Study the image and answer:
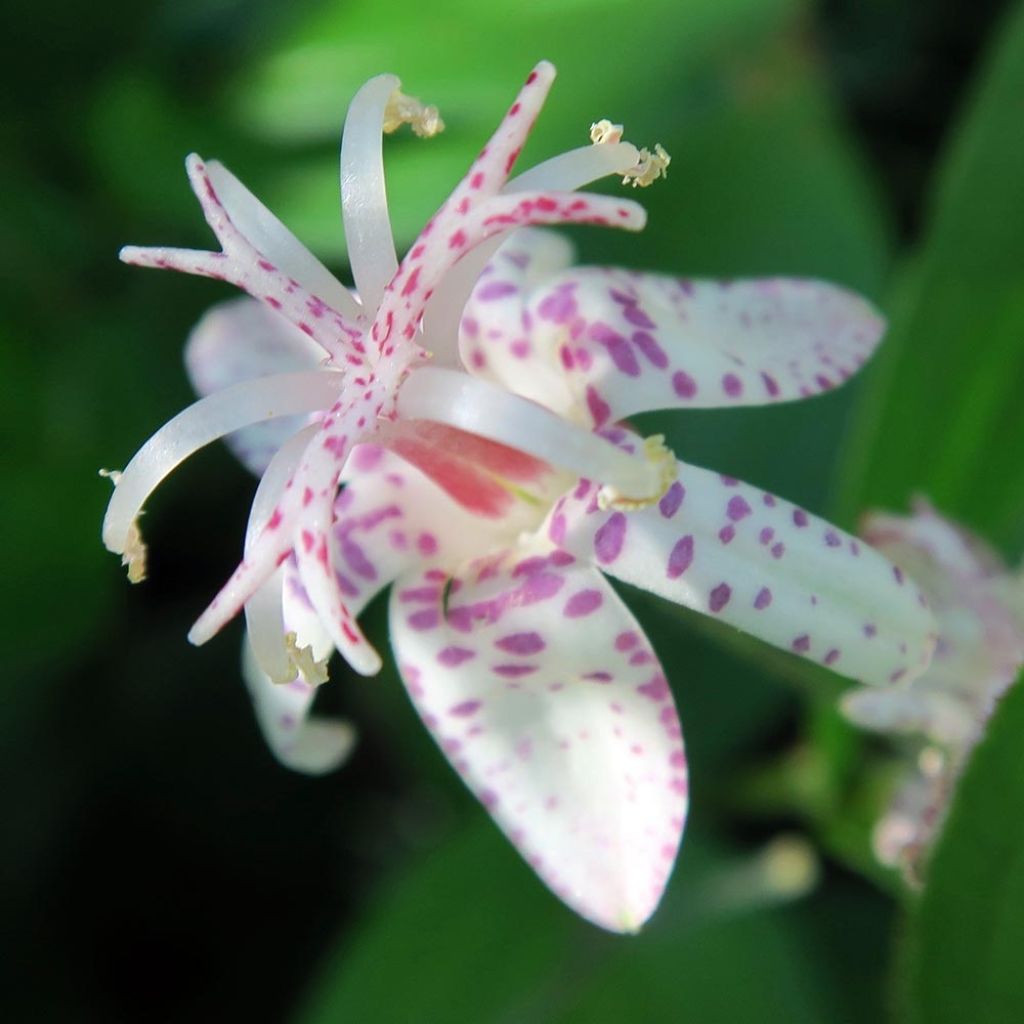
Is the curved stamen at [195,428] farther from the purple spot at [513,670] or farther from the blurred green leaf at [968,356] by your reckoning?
the blurred green leaf at [968,356]

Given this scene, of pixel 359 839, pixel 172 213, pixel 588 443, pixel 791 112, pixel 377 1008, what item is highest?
pixel 588 443

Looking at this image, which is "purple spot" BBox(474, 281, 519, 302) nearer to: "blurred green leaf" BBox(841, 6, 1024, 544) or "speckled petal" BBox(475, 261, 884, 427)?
"speckled petal" BBox(475, 261, 884, 427)

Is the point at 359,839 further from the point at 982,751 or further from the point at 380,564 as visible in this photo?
the point at 982,751

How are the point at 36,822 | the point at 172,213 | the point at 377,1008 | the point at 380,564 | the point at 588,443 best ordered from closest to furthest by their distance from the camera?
1. the point at 588,443
2. the point at 380,564
3. the point at 377,1008
4. the point at 172,213
5. the point at 36,822

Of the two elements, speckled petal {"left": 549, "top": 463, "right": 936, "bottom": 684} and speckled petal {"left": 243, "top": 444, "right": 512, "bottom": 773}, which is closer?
speckled petal {"left": 549, "top": 463, "right": 936, "bottom": 684}

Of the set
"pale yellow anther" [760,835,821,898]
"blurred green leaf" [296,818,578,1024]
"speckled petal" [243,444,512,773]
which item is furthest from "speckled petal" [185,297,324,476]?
"pale yellow anther" [760,835,821,898]

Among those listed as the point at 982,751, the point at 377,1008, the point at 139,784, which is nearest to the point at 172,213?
the point at 139,784

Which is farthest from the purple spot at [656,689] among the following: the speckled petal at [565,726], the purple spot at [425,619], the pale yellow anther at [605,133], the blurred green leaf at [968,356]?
the blurred green leaf at [968,356]
